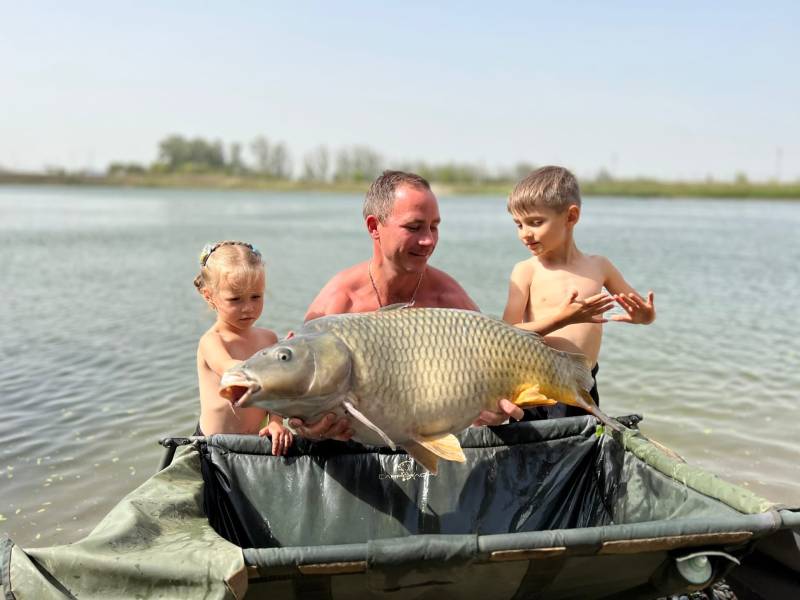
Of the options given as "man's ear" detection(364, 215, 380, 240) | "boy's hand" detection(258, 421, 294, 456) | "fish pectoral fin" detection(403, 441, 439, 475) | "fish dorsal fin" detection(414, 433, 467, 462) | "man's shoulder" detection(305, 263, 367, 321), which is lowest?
"boy's hand" detection(258, 421, 294, 456)

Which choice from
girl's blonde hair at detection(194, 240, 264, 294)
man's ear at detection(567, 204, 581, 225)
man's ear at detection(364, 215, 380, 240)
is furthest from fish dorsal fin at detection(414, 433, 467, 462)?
man's ear at detection(567, 204, 581, 225)

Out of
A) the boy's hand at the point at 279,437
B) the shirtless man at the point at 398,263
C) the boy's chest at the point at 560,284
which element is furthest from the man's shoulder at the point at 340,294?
the boy's chest at the point at 560,284

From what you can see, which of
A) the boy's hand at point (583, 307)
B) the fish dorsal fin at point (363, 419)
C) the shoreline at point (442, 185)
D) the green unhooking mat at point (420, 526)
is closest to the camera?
the green unhooking mat at point (420, 526)

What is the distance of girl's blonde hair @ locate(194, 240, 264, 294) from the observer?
9.00 feet

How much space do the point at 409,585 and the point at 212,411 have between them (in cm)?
131

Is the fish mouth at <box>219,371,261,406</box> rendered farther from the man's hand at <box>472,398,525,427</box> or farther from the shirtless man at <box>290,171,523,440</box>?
the man's hand at <box>472,398,525,427</box>

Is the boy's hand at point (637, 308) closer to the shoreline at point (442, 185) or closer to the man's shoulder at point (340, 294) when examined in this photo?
the man's shoulder at point (340, 294)

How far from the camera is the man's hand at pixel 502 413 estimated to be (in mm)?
2152

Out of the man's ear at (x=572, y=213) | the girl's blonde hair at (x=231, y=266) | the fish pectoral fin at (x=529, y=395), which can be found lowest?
the fish pectoral fin at (x=529, y=395)

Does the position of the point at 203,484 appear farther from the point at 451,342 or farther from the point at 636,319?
the point at 636,319

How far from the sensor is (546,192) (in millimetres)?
2979

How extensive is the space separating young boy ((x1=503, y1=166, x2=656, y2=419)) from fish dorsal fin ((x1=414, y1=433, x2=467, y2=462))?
1.01 meters

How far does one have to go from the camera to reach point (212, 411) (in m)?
2.81

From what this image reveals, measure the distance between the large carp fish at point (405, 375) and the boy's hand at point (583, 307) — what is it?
12.6 inches
